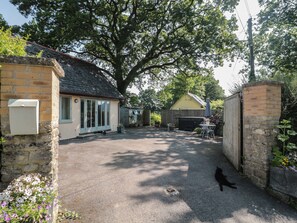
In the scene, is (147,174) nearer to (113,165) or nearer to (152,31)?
(113,165)

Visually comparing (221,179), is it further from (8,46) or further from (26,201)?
(8,46)

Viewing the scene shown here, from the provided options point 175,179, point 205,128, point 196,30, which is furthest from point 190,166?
point 196,30

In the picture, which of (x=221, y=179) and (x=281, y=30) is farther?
(x=281, y=30)

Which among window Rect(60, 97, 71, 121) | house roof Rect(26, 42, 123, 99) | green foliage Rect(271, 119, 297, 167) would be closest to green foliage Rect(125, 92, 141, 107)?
house roof Rect(26, 42, 123, 99)

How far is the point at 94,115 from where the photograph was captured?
458 inches

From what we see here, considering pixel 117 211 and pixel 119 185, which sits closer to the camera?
pixel 117 211

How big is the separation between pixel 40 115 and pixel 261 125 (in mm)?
4161

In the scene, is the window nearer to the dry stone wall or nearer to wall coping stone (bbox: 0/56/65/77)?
the dry stone wall

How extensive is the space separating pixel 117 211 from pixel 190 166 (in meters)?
2.78

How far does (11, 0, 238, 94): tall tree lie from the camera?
517 inches

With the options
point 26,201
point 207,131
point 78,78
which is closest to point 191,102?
point 207,131

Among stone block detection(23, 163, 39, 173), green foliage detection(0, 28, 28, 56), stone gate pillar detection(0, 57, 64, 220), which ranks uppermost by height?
green foliage detection(0, 28, 28, 56)

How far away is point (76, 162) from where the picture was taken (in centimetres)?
510

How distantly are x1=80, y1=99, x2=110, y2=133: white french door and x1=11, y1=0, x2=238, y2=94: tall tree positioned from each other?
5.08m
